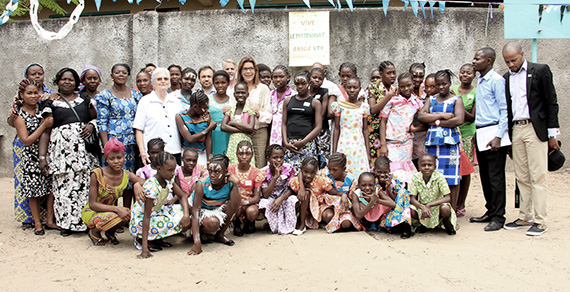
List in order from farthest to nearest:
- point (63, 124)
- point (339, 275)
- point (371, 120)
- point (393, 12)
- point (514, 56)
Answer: point (393, 12) → point (371, 120) → point (63, 124) → point (514, 56) → point (339, 275)

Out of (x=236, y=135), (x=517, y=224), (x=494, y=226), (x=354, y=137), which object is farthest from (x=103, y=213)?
(x=517, y=224)

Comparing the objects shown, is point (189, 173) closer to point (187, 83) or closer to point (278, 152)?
point (278, 152)

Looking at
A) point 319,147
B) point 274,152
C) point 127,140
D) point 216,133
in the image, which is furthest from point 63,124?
point 319,147

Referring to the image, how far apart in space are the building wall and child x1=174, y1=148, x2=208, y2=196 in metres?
3.18

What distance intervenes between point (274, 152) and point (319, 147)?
0.66 m

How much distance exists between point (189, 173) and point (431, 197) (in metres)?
2.35

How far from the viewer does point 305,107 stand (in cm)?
512

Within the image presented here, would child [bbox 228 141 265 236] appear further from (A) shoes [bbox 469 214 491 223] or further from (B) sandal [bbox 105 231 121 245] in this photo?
(A) shoes [bbox 469 214 491 223]

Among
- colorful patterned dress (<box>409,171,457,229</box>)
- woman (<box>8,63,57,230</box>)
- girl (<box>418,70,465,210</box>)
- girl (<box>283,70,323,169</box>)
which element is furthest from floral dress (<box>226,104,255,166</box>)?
woman (<box>8,63,57,230</box>)

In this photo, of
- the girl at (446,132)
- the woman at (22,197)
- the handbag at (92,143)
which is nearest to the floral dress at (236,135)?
the handbag at (92,143)

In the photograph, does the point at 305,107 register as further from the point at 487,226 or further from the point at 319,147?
the point at 487,226

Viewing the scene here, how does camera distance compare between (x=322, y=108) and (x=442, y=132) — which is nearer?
(x=442, y=132)

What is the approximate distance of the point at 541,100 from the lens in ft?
15.0

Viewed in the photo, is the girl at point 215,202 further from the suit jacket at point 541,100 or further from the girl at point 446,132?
the suit jacket at point 541,100
